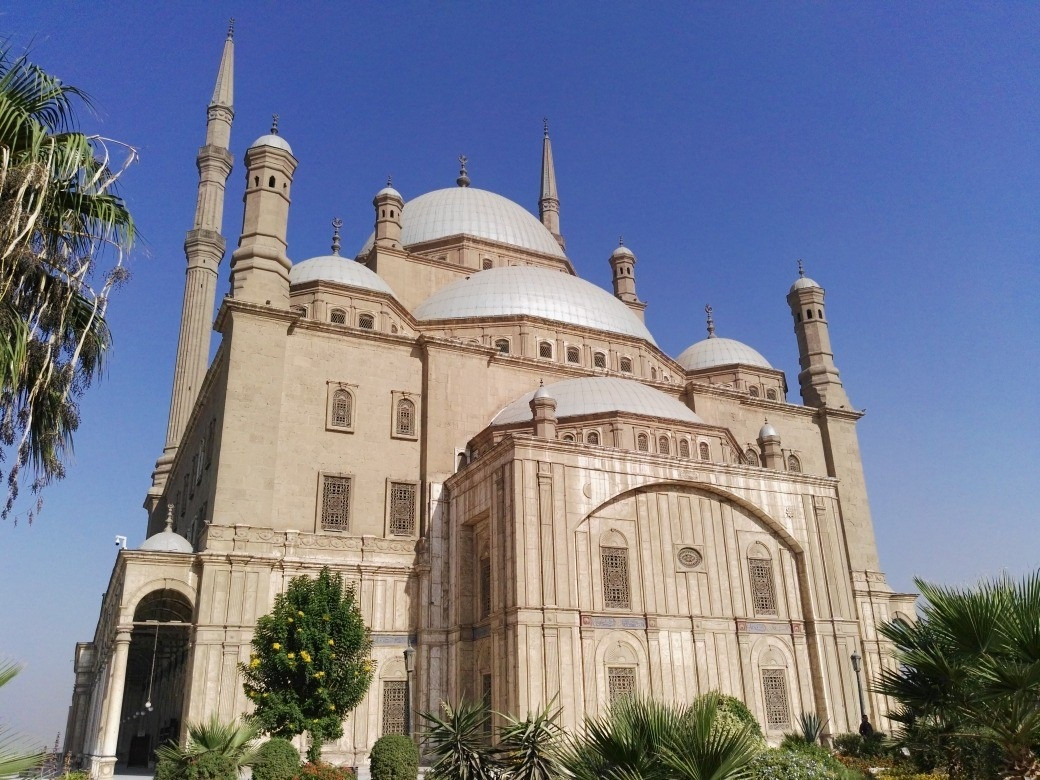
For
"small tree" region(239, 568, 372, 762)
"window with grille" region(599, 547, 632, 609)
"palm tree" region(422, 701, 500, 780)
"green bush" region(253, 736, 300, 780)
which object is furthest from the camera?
"window with grille" region(599, 547, 632, 609)

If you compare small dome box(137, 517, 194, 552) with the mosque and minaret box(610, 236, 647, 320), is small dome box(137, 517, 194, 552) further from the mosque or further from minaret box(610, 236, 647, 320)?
minaret box(610, 236, 647, 320)

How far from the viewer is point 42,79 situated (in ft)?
26.0

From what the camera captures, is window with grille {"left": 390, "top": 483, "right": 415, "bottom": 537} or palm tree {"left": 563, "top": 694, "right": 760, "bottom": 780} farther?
window with grille {"left": 390, "top": 483, "right": 415, "bottom": 537}

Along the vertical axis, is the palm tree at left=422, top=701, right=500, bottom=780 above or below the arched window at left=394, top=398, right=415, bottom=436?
below

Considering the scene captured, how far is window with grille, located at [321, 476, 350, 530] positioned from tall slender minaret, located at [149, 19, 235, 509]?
1523cm

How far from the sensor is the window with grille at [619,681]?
1875 cm

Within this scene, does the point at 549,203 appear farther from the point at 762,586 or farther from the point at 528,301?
the point at 762,586

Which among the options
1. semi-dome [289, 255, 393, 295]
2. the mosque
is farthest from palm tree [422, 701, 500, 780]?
semi-dome [289, 255, 393, 295]

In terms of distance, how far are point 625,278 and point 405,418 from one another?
18385 millimetres

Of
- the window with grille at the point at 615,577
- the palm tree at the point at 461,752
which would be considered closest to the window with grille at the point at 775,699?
the window with grille at the point at 615,577

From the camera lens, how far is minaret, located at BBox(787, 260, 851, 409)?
32500mm

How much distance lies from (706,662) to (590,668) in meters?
3.24

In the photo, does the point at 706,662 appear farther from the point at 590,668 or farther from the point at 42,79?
the point at 42,79

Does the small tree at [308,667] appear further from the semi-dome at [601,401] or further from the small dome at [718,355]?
the small dome at [718,355]
